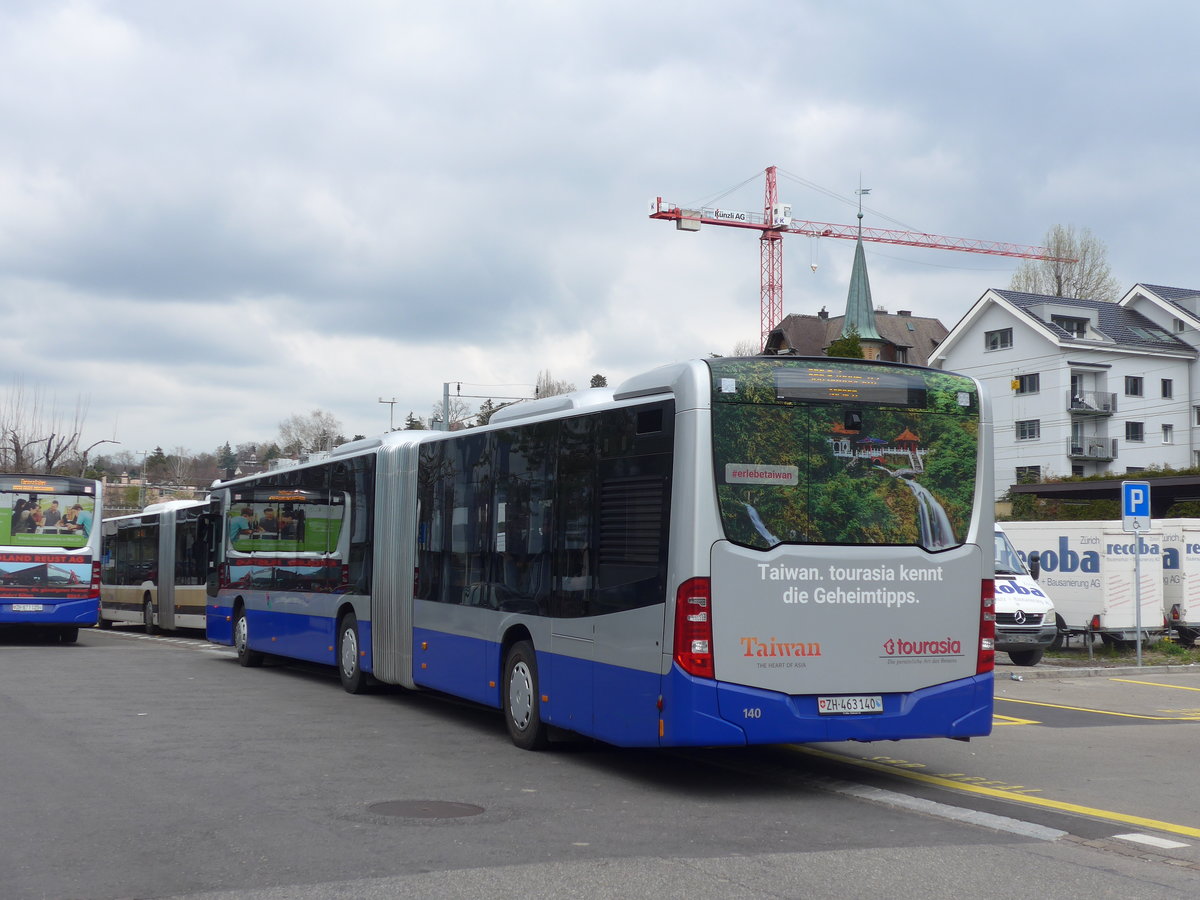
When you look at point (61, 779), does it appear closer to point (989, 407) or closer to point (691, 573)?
point (691, 573)

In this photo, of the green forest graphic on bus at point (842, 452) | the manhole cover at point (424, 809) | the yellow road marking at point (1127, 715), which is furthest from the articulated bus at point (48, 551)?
the green forest graphic on bus at point (842, 452)

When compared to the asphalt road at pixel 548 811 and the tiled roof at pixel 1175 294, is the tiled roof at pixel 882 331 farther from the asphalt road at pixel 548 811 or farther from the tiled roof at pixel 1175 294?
the asphalt road at pixel 548 811

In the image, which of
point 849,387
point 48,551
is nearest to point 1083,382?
point 48,551

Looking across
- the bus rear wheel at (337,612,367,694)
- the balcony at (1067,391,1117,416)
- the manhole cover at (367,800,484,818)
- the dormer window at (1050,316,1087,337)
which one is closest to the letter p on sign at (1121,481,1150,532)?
Answer: the bus rear wheel at (337,612,367,694)

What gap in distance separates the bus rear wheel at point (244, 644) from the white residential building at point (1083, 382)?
52.6 metres

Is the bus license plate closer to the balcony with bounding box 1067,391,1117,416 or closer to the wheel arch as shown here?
the wheel arch

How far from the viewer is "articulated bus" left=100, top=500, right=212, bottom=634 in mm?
30703

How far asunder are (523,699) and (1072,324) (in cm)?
6303

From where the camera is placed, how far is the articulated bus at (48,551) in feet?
84.4

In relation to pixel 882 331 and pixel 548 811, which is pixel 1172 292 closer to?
pixel 882 331

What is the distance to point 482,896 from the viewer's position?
6.50m

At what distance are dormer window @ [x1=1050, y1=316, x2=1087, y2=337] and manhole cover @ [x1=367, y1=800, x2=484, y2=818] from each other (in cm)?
6460

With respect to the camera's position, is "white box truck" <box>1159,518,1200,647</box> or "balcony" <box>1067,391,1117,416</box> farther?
"balcony" <box>1067,391,1117,416</box>

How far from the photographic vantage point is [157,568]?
33.4 meters
